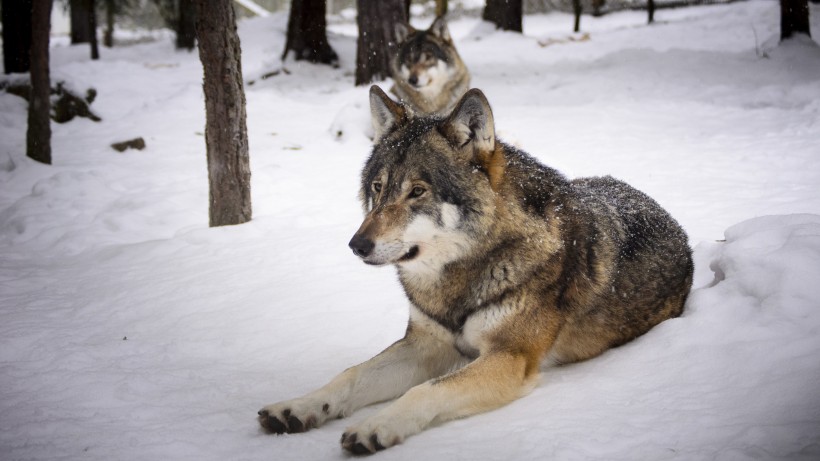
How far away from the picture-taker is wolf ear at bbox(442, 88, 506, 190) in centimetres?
286

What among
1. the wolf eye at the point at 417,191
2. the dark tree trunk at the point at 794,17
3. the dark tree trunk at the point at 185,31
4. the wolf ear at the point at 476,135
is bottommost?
the wolf eye at the point at 417,191

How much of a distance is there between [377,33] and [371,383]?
8.80 metres

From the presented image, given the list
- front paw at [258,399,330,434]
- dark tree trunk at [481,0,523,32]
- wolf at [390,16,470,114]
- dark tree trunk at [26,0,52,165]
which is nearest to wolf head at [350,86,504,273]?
front paw at [258,399,330,434]

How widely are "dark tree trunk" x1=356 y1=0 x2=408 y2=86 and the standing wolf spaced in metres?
7.70

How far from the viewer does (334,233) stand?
5.80 metres

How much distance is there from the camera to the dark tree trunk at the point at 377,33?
33.8ft

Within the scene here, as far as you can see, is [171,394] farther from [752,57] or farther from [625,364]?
[752,57]

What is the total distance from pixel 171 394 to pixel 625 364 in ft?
7.66

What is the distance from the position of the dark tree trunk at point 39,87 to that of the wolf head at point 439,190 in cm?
669

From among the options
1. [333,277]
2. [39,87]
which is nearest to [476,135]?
[333,277]

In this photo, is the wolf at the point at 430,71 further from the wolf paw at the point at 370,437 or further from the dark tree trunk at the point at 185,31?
the dark tree trunk at the point at 185,31

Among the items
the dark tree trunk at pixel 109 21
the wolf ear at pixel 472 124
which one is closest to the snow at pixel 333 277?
the wolf ear at pixel 472 124

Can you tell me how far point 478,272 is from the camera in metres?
2.88

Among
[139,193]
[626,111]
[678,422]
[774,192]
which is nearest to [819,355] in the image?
[678,422]
